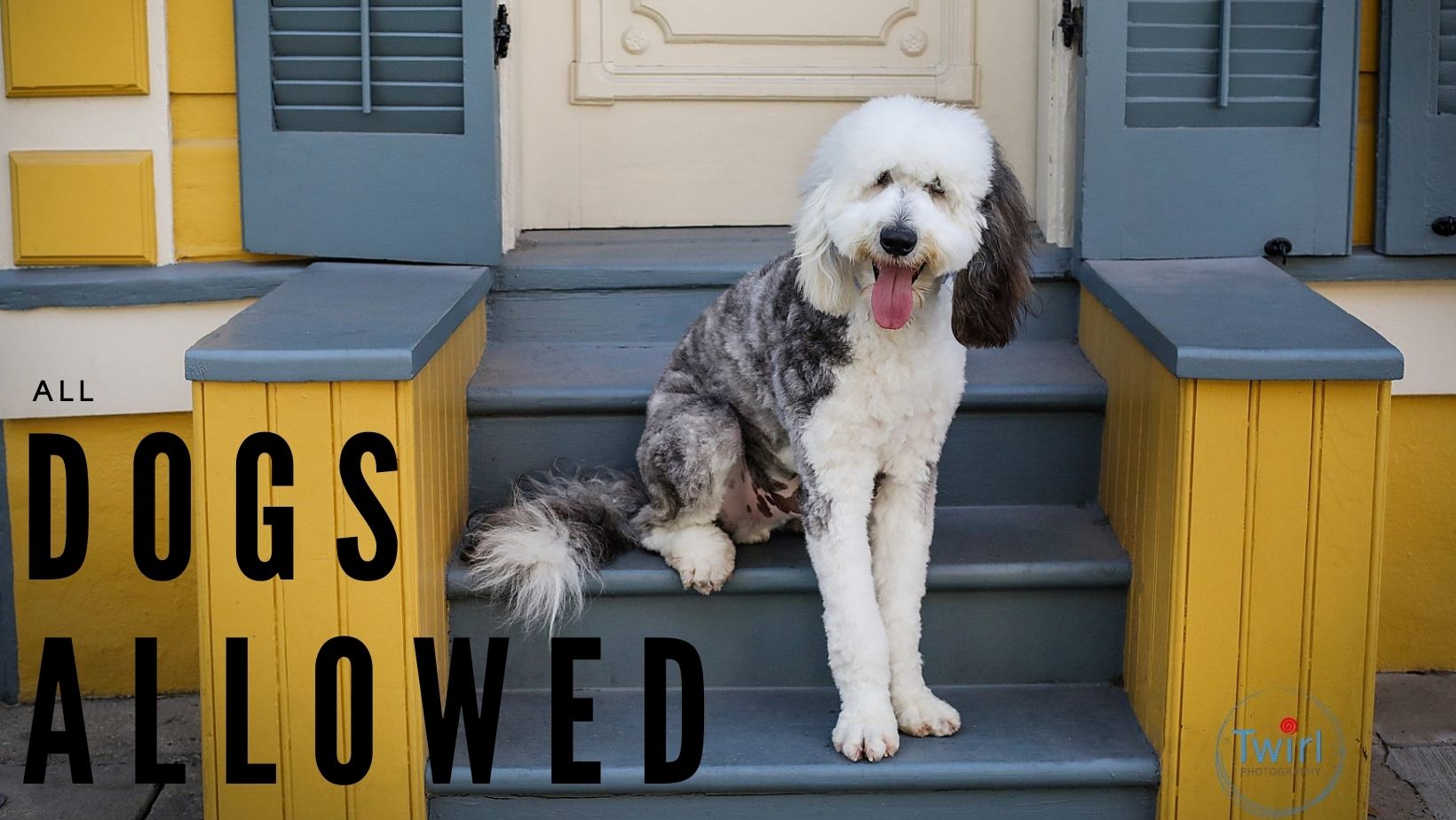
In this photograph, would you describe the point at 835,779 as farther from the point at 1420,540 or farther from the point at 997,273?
the point at 1420,540

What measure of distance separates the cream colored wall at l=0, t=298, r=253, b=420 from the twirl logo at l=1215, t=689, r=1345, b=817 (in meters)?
2.24

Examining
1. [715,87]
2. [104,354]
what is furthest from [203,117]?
[715,87]

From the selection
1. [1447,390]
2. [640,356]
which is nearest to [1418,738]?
[1447,390]

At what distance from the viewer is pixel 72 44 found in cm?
330

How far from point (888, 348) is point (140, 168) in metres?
1.80

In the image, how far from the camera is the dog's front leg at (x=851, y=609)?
101 inches

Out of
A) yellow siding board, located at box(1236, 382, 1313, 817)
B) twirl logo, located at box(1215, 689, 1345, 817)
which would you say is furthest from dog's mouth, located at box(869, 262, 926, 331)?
twirl logo, located at box(1215, 689, 1345, 817)

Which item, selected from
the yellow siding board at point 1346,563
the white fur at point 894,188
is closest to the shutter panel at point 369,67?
the white fur at point 894,188

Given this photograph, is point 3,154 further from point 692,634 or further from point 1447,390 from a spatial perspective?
point 1447,390

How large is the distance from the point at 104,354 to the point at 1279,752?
8.37 feet

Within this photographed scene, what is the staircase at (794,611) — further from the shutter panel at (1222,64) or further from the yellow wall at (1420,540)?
the yellow wall at (1420,540)

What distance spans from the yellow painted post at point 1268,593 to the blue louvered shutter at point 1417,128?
981mm

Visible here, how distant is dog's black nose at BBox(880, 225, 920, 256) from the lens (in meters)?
2.30

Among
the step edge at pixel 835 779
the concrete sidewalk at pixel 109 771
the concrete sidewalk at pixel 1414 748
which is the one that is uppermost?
the step edge at pixel 835 779
